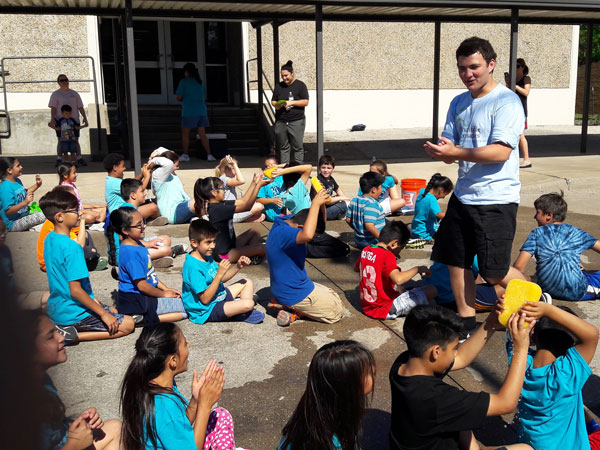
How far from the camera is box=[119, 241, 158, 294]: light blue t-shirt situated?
4902 millimetres

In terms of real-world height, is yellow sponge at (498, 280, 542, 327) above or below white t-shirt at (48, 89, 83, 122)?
below

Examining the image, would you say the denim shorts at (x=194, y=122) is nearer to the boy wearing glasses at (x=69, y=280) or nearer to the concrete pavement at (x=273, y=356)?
the concrete pavement at (x=273, y=356)

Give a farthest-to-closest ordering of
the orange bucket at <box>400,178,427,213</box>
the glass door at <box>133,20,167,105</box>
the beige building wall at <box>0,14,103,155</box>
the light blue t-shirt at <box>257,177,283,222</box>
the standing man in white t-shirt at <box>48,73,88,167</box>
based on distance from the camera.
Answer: the glass door at <box>133,20,167,105</box> → the beige building wall at <box>0,14,103,155</box> → the standing man in white t-shirt at <box>48,73,88,167</box> → the orange bucket at <box>400,178,427,213</box> → the light blue t-shirt at <box>257,177,283,222</box>

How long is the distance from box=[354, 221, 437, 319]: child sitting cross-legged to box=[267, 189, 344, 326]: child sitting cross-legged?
287 millimetres

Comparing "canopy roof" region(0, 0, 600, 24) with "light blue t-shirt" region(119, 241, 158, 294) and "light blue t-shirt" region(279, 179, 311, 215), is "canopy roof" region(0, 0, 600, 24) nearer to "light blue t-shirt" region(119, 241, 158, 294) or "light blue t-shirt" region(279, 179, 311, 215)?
"light blue t-shirt" region(279, 179, 311, 215)

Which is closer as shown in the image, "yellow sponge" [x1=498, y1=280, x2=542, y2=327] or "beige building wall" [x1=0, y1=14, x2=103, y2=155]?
"yellow sponge" [x1=498, y1=280, x2=542, y2=327]

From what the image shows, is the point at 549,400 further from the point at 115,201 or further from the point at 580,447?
the point at 115,201

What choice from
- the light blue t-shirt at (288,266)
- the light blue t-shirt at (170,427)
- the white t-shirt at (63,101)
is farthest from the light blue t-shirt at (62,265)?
the white t-shirt at (63,101)

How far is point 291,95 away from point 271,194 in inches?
121

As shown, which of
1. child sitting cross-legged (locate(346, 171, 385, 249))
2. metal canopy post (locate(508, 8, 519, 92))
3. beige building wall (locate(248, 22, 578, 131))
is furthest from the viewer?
beige building wall (locate(248, 22, 578, 131))

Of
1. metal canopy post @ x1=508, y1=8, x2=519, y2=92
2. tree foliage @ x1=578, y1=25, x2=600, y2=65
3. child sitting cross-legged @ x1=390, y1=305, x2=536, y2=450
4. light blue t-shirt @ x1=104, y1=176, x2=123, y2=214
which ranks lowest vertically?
child sitting cross-legged @ x1=390, y1=305, x2=536, y2=450

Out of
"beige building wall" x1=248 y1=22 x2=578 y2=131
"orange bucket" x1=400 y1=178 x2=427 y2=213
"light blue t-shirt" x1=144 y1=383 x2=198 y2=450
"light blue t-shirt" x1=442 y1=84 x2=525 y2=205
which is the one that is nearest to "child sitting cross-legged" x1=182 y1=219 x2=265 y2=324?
"light blue t-shirt" x1=442 y1=84 x2=525 y2=205

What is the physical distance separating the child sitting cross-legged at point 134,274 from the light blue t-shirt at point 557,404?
2.98 meters

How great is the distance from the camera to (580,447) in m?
2.99
